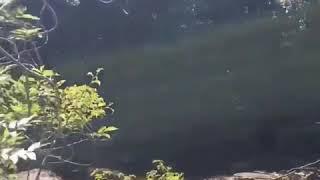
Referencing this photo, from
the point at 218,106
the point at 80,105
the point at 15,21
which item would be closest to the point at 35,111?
the point at 15,21

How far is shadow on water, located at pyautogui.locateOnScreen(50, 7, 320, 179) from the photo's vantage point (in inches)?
373

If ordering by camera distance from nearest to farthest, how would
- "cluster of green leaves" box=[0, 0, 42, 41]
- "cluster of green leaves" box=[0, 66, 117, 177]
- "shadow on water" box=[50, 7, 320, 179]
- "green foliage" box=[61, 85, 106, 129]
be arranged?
"cluster of green leaves" box=[0, 66, 117, 177] → "cluster of green leaves" box=[0, 0, 42, 41] → "green foliage" box=[61, 85, 106, 129] → "shadow on water" box=[50, 7, 320, 179]

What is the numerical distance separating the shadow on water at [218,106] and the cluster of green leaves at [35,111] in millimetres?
5531

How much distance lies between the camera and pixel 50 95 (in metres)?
2.67

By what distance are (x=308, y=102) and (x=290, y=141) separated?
5.97 ft

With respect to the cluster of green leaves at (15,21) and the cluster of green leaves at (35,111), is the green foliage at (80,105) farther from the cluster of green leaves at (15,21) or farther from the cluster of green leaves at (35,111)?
the cluster of green leaves at (15,21)

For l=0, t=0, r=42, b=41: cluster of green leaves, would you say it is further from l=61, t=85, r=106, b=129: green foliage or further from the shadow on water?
the shadow on water

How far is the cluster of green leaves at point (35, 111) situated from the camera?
6.70 feet

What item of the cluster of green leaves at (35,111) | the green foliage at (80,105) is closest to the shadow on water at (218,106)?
the green foliage at (80,105)

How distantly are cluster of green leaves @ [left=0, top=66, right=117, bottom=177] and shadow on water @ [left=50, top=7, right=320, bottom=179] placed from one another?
553cm

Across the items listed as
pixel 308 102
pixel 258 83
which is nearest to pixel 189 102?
pixel 258 83

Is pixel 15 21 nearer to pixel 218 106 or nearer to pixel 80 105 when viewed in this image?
pixel 80 105

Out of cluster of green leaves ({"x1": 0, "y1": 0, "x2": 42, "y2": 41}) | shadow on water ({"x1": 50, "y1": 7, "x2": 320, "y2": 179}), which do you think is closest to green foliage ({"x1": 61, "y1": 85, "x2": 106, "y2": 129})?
cluster of green leaves ({"x1": 0, "y1": 0, "x2": 42, "y2": 41})

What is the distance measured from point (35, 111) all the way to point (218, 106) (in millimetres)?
9472
